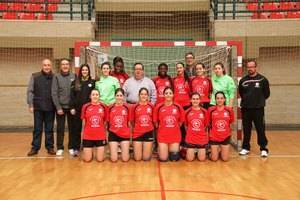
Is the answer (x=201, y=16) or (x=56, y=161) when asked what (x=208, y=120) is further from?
A: (x=201, y=16)

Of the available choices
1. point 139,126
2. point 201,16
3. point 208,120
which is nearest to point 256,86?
point 208,120

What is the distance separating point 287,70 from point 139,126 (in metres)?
6.48

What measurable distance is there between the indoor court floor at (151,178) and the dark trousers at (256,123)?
0.27 m

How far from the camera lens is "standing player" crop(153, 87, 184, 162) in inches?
302

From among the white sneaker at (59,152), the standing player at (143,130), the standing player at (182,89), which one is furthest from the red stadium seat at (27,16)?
the standing player at (143,130)

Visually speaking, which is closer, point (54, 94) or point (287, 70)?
point (54, 94)

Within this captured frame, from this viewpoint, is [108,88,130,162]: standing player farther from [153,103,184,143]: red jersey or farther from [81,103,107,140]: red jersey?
[153,103,184,143]: red jersey

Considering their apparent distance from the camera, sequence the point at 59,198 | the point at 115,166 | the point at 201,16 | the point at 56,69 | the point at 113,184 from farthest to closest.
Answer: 1. the point at 201,16
2. the point at 56,69
3. the point at 115,166
4. the point at 113,184
5. the point at 59,198

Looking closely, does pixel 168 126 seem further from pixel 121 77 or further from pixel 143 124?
pixel 121 77

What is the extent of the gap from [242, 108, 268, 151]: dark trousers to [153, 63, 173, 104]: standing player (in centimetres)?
150

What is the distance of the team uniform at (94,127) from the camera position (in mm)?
7684

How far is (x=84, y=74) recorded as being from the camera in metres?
7.95

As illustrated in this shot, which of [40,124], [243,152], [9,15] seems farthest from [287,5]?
[40,124]

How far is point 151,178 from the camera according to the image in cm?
638
